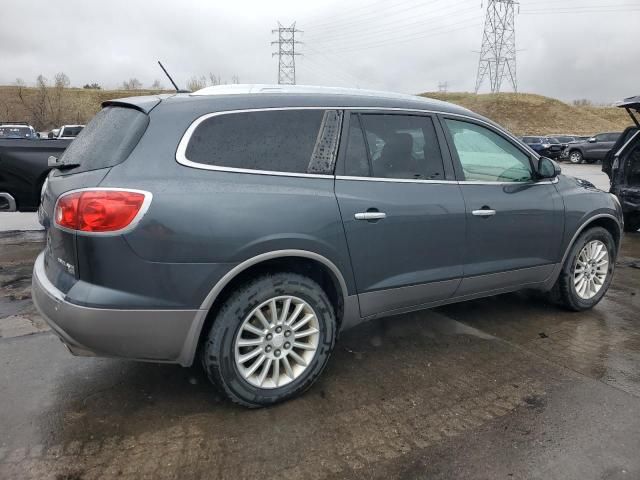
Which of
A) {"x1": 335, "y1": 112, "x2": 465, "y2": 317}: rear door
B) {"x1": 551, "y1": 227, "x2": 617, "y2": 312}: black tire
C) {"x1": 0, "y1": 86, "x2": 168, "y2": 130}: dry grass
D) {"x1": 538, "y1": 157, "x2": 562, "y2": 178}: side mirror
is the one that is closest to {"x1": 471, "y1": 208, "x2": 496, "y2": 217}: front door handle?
{"x1": 335, "y1": 112, "x2": 465, "y2": 317}: rear door

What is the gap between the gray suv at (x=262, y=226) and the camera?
2604mm

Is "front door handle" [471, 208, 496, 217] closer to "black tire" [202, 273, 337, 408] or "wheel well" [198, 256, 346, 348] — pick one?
"wheel well" [198, 256, 346, 348]

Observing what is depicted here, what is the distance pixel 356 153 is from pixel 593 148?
28.5 meters

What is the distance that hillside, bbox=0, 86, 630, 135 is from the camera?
59.6m

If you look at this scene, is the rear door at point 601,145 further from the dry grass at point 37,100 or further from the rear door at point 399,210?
the dry grass at point 37,100

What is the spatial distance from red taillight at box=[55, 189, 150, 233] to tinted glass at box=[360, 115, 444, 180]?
4.86ft

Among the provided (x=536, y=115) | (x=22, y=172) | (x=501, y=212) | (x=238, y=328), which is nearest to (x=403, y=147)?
(x=501, y=212)

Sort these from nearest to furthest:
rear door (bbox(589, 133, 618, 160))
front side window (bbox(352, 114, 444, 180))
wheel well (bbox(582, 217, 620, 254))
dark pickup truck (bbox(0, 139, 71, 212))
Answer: front side window (bbox(352, 114, 444, 180)), wheel well (bbox(582, 217, 620, 254)), dark pickup truck (bbox(0, 139, 71, 212)), rear door (bbox(589, 133, 618, 160))

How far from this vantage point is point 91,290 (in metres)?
2.58

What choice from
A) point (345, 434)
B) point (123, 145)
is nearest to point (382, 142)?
point (123, 145)

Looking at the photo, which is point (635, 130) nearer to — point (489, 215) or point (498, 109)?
point (489, 215)

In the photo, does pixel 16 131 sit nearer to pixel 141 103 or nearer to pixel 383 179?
pixel 141 103

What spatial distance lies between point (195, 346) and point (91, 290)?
0.60 m

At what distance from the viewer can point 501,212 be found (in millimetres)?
3887
